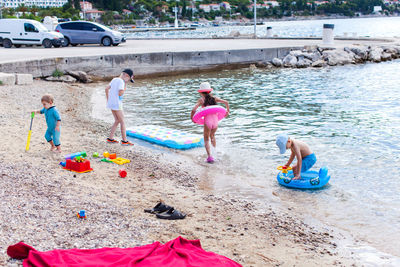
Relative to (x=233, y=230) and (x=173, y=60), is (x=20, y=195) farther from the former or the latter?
(x=173, y=60)

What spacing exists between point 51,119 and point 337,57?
24.4 meters

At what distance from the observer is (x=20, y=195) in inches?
241

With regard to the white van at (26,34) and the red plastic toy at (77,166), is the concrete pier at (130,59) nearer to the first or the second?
Answer: the white van at (26,34)

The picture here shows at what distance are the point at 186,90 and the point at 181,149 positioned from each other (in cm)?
1009

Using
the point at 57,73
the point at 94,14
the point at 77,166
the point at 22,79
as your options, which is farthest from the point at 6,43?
the point at 94,14

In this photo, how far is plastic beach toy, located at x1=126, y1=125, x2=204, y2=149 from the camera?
1065cm

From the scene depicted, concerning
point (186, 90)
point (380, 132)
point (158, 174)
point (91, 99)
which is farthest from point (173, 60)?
point (158, 174)

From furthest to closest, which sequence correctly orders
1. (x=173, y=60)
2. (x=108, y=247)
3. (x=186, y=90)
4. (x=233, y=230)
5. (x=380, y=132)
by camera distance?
(x=173, y=60) → (x=186, y=90) → (x=380, y=132) → (x=233, y=230) → (x=108, y=247)

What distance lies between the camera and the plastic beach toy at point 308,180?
7.85m

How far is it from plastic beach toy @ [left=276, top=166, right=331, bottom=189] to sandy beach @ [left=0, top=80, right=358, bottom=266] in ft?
3.64

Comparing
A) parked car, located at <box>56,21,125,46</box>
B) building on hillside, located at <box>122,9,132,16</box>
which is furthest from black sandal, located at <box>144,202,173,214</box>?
building on hillside, located at <box>122,9,132,16</box>

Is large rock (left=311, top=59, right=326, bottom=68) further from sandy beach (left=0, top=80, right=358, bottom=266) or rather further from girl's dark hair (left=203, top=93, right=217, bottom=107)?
sandy beach (left=0, top=80, right=358, bottom=266)

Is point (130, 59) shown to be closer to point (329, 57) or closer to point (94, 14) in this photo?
point (329, 57)

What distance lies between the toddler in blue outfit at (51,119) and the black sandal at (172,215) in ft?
12.0
